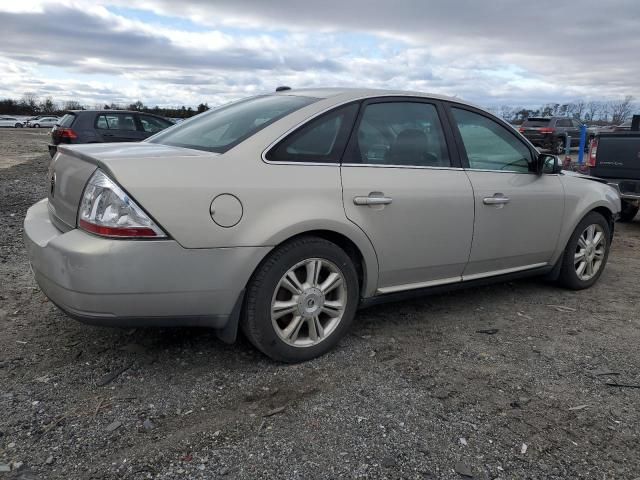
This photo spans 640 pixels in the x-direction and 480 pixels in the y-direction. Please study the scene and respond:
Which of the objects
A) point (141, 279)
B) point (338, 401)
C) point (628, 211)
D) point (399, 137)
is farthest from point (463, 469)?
point (628, 211)

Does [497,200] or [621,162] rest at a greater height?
[621,162]

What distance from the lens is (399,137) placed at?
366 centimetres

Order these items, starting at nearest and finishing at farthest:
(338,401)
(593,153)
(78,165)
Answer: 1. (338,401)
2. (78,165)
3. (593,153)

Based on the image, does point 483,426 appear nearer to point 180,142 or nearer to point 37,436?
point 37,436

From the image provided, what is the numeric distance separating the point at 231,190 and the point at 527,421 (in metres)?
1.86

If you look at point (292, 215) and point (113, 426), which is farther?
point (292, 215)

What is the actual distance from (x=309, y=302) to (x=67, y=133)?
37.1 feet

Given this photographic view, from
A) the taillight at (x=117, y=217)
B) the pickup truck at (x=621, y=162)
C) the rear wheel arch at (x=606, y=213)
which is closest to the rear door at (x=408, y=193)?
the taillight at (x=117, y=217)

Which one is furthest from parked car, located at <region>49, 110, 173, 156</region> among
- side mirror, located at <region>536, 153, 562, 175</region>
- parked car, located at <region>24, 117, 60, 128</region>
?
parked car, located at <region>24, 117, 60, 128</region>

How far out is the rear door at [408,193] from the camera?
11.1 feet

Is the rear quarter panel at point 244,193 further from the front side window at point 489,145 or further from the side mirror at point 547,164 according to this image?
the side mirror at point 547,164

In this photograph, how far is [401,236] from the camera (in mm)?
3516

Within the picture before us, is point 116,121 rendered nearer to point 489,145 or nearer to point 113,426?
point 489,145

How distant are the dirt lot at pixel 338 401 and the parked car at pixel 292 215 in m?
0.34
